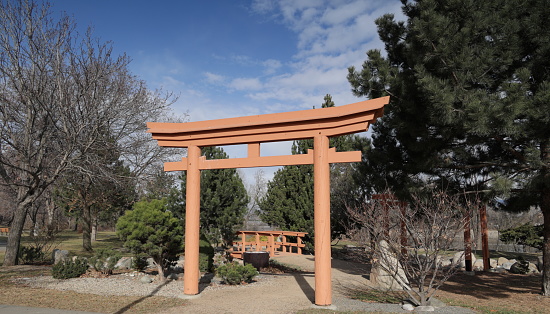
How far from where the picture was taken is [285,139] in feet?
24.9

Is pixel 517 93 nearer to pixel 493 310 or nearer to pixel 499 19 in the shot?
pixel 499 19

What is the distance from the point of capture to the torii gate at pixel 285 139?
22.8 feet

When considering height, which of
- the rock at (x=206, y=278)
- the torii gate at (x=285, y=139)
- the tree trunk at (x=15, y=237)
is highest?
the torii gate at (x=285, y=139)

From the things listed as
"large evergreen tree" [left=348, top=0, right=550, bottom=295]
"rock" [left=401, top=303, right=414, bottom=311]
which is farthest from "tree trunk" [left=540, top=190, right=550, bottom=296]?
"rock" [left=401, top=303, right=414, bottom=311]

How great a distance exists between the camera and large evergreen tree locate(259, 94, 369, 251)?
621 inches

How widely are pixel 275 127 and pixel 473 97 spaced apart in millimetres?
3834

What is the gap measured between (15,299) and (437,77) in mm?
9614

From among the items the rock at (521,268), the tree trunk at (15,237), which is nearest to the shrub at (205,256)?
the tree trunk at (15,237)

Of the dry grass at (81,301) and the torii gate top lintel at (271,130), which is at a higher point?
the torii gate top lintel at (271,130)

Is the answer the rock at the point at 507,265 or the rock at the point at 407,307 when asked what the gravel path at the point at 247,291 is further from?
the rock at the point at 507,265

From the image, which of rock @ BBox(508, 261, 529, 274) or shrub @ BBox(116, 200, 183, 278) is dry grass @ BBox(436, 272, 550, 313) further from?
shrub @ BBox(116, 200, 183, 278)

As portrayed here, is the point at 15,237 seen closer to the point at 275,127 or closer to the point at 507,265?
the point at 275,127

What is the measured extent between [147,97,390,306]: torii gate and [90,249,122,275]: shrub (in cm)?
318

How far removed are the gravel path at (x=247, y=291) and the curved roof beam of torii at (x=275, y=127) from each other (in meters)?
3.27
